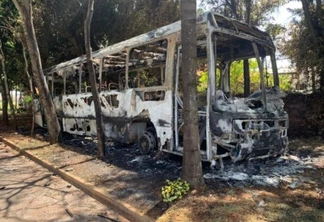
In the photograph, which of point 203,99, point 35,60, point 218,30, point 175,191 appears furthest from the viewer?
point 35,60

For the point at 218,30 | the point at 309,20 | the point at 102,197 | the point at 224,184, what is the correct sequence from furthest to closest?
the point at 309,20 < the point at 218,30 < the point at 224,184 < the point at 102,197

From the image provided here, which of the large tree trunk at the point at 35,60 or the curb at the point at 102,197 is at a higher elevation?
the large tree trunk at the point at 35,60

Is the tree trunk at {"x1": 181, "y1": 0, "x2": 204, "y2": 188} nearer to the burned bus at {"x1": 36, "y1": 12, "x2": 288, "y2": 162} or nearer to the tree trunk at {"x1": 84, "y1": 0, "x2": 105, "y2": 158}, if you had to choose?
the burned bus at {"x1": 36, "y1": 12, "x2": 288, "y2": 162}

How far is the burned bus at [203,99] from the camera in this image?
5453mm

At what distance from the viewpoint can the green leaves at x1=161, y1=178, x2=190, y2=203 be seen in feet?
14.0

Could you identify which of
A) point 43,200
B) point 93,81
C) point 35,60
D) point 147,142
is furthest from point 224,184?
point 35,60

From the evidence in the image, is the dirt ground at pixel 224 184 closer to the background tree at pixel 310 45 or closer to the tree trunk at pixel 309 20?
the background tree at pixel 310 45

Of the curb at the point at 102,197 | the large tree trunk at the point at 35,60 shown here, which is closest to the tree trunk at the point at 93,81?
the curb at the point at 102,197

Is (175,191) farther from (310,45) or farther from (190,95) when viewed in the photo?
(310,45)

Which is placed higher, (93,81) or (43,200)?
(93,81)

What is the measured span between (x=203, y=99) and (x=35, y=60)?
5218 millimetres

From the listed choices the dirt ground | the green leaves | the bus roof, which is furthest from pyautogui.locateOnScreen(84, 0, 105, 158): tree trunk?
the green leaves

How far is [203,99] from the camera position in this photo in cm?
820

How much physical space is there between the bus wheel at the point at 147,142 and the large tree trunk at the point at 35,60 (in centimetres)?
374
